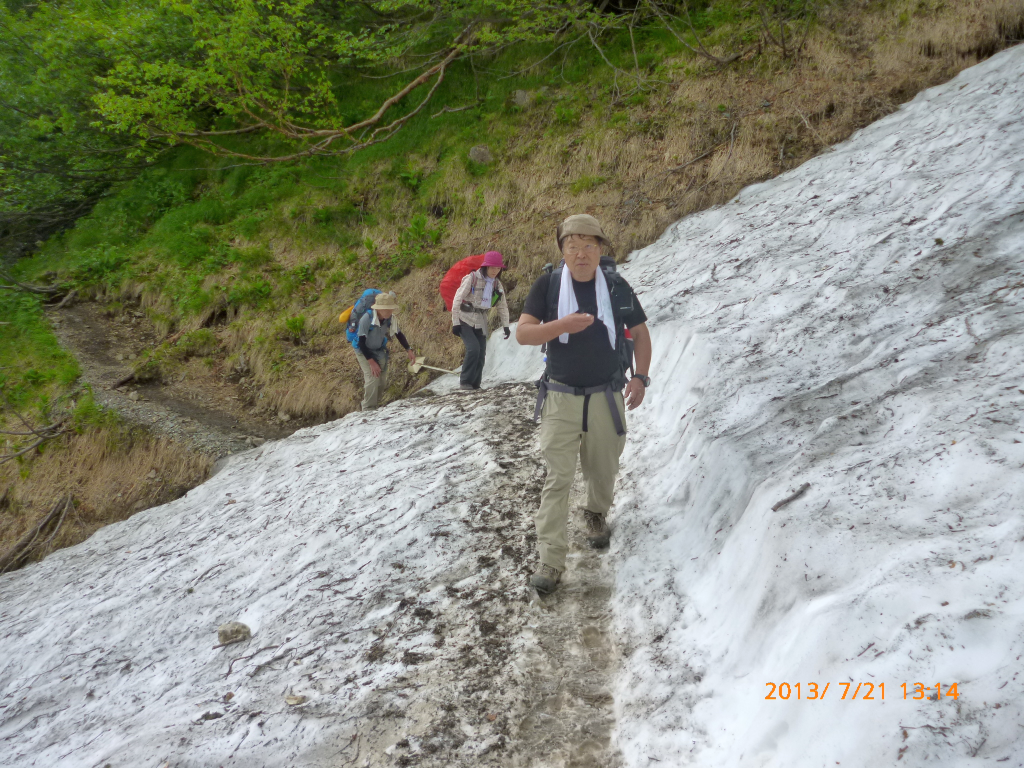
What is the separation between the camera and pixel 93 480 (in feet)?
34.8

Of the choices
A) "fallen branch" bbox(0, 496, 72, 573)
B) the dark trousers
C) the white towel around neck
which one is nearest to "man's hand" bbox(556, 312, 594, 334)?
the white towel around neck

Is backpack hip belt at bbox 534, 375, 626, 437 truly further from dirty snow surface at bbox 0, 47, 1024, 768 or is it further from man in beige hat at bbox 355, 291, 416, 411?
man in beige hat at bbox 355, 291, 416, 411

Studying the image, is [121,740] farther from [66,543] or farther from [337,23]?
[337,23]

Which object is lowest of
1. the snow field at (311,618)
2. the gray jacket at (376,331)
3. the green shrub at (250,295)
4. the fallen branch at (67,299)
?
the snow field at (311,618)

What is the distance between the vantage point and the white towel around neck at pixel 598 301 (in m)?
3.72

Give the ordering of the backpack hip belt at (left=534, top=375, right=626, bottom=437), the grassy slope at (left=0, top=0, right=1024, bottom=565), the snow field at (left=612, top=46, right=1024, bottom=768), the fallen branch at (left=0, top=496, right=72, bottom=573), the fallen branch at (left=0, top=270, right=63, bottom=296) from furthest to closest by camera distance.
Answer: the fallen branch at (left=0, top=270, right=63, bottom=296) < the fallen branch at (left=0, top=496, right=72, bottom=573) < the grassy slope at (left=0, top=0, right=1024, bottom=565) < the backpack hip belt at (left=534, top=375, right=626, bottom=437) < the snow field at (left=612, top=46, right=1024, bottom=768)

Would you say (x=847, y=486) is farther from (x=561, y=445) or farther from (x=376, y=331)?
(x=376, y=331)

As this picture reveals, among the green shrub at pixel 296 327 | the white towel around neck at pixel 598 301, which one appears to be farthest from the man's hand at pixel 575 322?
the green shrub at pixel 296 327

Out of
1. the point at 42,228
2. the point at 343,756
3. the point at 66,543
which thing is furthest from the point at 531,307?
the point at 42,228

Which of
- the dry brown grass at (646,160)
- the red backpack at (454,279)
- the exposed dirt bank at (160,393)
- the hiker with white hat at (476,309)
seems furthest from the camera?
the exposed dirt bank at (160,393)

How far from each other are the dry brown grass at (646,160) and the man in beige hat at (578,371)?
20.2 ft

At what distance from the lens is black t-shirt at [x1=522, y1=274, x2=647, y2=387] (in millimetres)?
3789

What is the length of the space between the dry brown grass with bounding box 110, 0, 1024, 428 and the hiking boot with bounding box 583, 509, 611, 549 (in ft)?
20.9
